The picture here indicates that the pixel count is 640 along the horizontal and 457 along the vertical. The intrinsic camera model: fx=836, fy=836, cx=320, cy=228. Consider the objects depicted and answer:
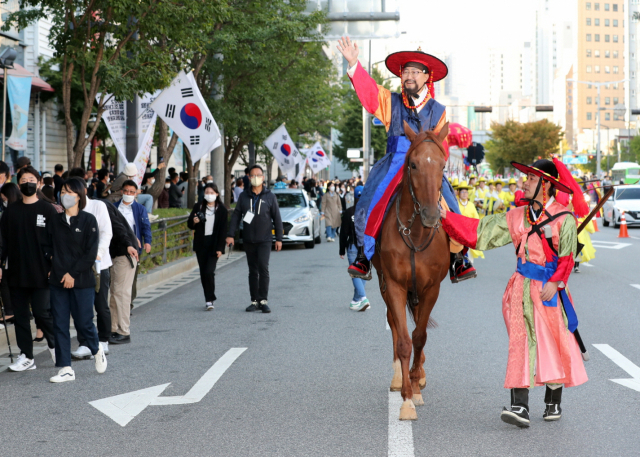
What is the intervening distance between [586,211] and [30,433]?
406 centimetres

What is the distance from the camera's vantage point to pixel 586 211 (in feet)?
18.7

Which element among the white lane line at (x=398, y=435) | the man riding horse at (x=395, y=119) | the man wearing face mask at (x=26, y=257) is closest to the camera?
the white lane line at (x=398, y=435)

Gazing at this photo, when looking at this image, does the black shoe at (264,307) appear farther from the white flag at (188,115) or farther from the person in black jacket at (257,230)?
the white flag at (188,115)

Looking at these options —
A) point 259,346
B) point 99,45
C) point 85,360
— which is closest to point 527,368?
point 259,346

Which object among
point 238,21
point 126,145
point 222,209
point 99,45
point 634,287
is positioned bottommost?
point 634,287

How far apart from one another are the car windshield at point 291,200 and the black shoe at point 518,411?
61.4 feet

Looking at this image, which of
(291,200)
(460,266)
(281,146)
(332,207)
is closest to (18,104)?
(291,200)

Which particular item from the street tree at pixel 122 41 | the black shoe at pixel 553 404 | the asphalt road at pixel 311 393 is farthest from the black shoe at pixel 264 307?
the black shoe at pixel 553 404

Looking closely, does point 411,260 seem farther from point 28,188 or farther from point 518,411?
point 28,188

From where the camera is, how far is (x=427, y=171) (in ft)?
18.5

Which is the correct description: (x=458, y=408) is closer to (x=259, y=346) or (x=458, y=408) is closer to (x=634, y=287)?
(x=259, y=346)

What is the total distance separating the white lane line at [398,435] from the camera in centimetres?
511

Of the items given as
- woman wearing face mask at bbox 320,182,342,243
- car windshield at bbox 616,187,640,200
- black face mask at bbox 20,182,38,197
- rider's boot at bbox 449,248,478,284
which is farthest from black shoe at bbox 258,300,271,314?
car windshield at bbox 616,187,640,200

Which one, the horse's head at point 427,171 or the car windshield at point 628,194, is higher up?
the horse's head at point 427,171
